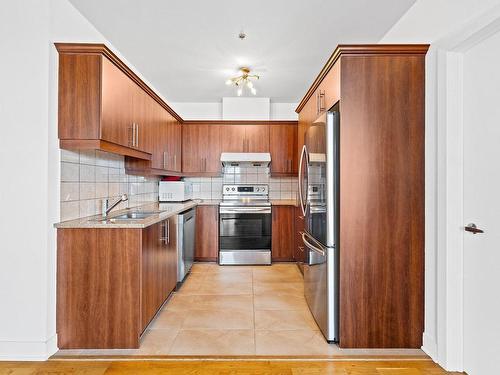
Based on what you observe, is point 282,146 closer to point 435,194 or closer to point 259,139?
point 259,139

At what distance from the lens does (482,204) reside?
1714 millimetres

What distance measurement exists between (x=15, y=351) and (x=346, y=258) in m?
2.32

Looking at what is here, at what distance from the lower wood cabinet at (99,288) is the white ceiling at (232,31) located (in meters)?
1.80

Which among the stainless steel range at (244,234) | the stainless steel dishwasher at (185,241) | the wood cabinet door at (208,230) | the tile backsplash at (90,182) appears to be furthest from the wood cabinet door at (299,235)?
the tile backsplash at (90,182)

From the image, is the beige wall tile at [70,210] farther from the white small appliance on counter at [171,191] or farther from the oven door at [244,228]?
the oven door at [244,228]

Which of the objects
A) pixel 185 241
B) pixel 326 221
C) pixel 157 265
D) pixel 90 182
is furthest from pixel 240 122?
pixel 326 221

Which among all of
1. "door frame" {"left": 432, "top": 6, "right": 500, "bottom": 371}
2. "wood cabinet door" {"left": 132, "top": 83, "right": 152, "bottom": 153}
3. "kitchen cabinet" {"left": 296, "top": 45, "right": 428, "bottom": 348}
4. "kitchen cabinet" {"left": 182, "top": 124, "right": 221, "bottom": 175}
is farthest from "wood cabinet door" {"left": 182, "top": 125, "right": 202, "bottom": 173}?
"door frame" {"left": 432, "top": 6, "right": 500, "bottom": 371}

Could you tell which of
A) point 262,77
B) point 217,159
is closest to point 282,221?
point 217,159

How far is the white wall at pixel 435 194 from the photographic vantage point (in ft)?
6.20

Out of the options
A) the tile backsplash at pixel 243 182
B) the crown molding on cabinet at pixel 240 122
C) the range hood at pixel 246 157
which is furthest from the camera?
the tile backsplash at pixel 243 182

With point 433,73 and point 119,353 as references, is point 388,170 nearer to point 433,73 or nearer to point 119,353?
point 433,73

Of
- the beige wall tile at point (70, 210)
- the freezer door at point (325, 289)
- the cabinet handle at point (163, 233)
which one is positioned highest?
the beige wall tile at point (70, 210)

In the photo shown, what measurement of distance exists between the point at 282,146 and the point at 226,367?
3.38 m

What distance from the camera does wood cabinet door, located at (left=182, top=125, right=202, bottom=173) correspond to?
468cm
